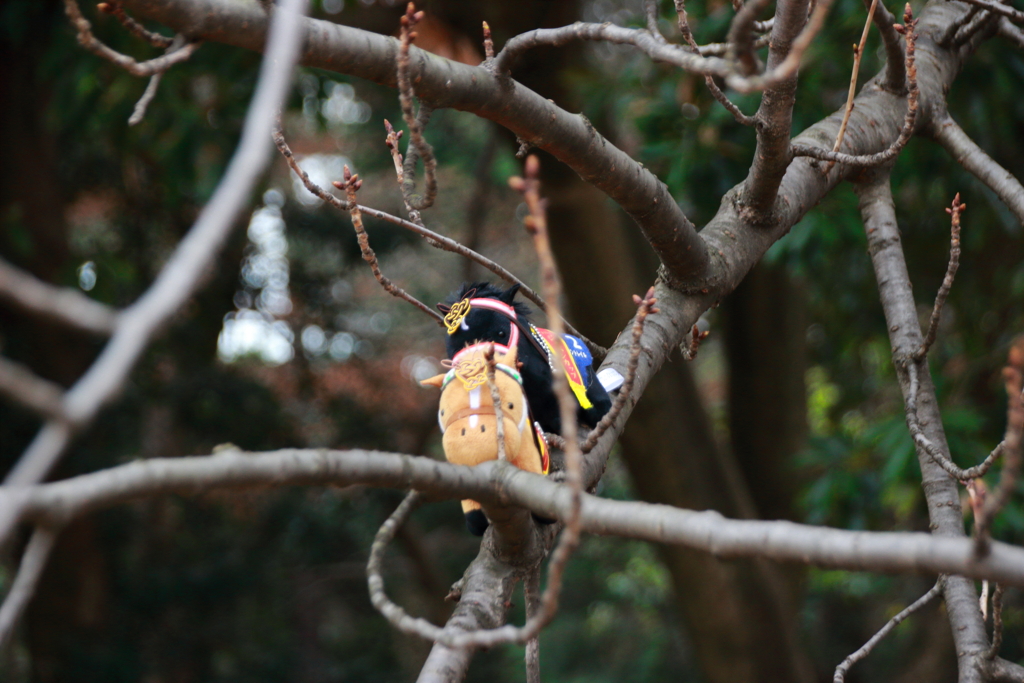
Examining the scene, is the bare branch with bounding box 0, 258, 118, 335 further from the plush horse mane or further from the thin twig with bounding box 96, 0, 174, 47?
the plush horse mane

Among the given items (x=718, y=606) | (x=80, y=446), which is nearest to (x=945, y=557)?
(x=718, y=606)

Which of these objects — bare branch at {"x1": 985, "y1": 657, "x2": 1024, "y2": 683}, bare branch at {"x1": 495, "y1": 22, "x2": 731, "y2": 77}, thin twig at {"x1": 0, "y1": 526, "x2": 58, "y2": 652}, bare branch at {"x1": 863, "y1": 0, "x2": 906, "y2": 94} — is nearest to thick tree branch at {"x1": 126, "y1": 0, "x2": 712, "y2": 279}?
bare branch at {"x1": 495, "y1": 22, "x2": 731, "y2": 77}

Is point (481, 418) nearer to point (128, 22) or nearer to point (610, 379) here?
point (610, 379)

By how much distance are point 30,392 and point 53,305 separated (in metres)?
0.04

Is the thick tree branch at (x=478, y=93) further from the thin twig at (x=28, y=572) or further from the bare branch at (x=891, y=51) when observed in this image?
the thin twig at (x=28, y=572)

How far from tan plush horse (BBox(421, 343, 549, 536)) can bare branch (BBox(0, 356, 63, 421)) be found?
2.26ft

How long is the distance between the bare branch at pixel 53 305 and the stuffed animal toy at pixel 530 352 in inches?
33.1

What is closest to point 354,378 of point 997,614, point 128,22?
point 128,22

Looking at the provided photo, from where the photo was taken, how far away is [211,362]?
16.0 feet

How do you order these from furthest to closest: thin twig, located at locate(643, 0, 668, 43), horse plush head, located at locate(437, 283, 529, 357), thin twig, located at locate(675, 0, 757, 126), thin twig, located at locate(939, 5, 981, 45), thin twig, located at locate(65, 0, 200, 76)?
thin twig, located at locate(939, 5, 981, 45)
horse plush head, located at locate(437, 283, 529, 357)
thin twig, located at locate(675, 0, 757, 126)
thin twig, located at locate(643, 0, 668, 43)
thin twig, located at locate(65, 0, 200, 76)

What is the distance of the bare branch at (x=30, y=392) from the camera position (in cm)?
38

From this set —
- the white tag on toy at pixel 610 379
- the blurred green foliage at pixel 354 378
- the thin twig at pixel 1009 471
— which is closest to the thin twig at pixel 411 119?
the white tag on toy at pixel 610 379

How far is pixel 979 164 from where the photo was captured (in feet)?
5.05

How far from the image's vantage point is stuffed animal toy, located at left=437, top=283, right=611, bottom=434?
1240mm
